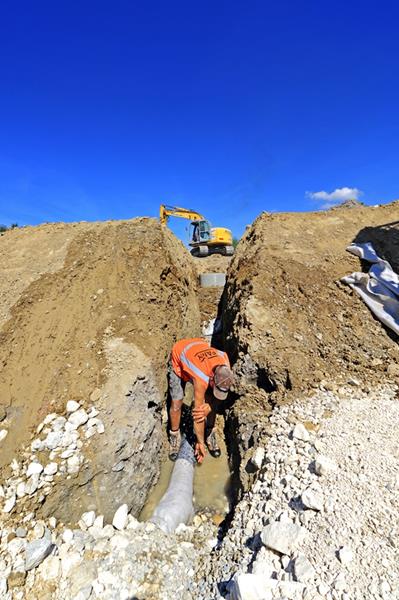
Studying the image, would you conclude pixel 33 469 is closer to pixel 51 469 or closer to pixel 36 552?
pixel 51 469

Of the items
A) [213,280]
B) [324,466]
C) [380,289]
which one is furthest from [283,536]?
[213,280]

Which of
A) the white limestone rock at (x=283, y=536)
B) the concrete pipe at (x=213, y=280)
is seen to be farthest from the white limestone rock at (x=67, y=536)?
the concrete pipe at (x=213, y=280)

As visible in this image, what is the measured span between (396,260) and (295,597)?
6007mm

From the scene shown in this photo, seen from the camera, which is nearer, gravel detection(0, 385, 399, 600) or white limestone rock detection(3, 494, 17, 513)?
gravel detection(0, 385, 399, 600)

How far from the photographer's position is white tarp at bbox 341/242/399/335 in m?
5.71

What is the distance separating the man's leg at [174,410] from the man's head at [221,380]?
85 cm

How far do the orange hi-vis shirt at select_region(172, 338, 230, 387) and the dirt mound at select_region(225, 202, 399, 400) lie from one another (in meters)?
0.81

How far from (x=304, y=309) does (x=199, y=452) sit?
2879 mm

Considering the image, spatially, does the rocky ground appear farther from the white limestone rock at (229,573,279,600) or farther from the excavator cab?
the excavator cab

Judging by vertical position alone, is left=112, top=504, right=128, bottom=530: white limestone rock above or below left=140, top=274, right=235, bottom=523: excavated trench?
above

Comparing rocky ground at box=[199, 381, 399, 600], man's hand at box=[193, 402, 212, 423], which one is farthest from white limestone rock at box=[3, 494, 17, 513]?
man's hand at box=[193, 402, 212, 423]

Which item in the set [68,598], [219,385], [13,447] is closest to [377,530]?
[219,385]

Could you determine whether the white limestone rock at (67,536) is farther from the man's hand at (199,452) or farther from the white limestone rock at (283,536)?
the white limestone rock at (283,536)

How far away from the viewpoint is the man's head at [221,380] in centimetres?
427
